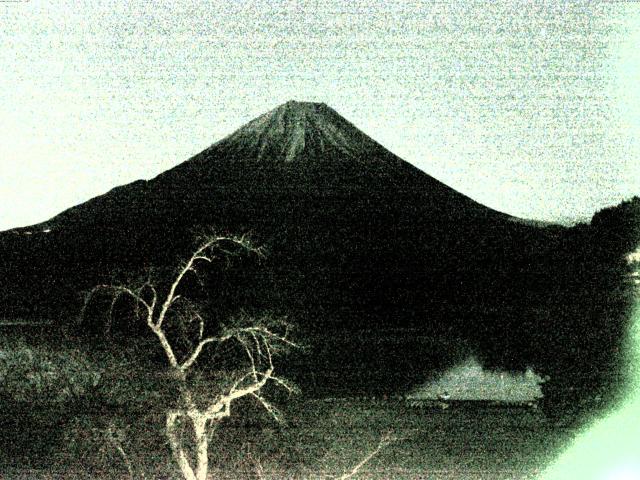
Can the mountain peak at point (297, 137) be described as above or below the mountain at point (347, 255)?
above

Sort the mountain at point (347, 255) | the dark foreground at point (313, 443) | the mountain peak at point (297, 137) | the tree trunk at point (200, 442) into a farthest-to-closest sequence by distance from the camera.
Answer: the mountain peak at point (297, 137)
the mountain at point (347, 255)
the dark foreground at point (313, 443)
the tree trunk at point (200, 442)

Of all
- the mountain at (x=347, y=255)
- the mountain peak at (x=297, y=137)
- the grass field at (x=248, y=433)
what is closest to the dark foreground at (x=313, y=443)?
the grass field at (x=248, y=433)

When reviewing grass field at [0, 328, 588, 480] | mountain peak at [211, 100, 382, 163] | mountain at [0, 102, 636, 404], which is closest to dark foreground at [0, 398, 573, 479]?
grass field at [0, 328, 588, 480]

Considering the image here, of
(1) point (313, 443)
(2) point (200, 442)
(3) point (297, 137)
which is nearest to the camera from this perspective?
(2) point (200, 442)

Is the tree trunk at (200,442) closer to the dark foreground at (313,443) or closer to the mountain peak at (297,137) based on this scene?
the dark foreground at (313,443)

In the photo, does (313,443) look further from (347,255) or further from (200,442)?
(347,255)

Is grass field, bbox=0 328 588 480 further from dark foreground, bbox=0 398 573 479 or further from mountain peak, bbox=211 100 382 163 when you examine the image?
mountain peak, bbox=211 100 382 163

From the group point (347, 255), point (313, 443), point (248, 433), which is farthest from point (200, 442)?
point (347, 255)
